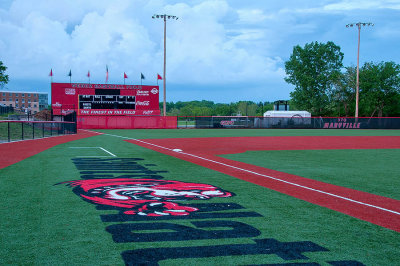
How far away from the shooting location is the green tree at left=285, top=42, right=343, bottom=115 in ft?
227

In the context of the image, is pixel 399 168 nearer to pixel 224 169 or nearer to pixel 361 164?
pixel 361 164

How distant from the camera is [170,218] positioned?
5.06 metres

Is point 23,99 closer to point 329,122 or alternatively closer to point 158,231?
point 329,122

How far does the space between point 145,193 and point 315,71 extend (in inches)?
2723

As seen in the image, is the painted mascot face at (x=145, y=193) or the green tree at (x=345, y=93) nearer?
the painted mascot face at (x=145, y=193)

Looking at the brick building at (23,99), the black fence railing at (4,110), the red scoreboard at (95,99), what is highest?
the brick building at (23,99)

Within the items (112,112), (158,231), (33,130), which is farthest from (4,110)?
(158,231)

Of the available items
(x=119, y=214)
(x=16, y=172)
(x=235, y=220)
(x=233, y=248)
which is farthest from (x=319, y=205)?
(x=16, y=172)

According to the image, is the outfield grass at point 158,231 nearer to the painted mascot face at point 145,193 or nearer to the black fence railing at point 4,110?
the painted mascot face at point 145,193

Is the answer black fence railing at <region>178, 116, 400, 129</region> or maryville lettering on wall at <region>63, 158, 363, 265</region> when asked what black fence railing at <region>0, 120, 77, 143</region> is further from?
black fence railing at <region>178, 116, 400, 129</region>

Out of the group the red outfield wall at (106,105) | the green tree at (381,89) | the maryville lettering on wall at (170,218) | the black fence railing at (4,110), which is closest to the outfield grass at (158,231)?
the maryville lettering on wall at (170,218)

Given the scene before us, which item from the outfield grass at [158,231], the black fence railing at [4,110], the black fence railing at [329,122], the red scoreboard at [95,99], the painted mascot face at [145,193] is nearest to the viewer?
the outfield grass at [158,231]

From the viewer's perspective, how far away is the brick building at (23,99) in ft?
454

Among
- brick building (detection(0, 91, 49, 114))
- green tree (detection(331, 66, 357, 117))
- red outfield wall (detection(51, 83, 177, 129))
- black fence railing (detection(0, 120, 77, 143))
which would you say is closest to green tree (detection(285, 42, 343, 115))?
green tree (detection(331, 66, 357, 117))
